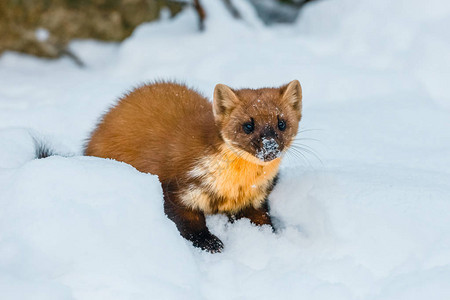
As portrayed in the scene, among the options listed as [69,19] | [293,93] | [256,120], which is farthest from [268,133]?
[69,19]

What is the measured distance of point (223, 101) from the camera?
9.59 ft

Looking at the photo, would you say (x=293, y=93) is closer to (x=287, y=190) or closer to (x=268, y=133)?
(x=268, y=133)

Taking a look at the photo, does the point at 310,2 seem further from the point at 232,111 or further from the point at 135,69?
the point at 232,111

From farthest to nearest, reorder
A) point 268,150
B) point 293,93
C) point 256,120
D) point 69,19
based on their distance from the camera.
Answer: point 69,19 < point 293,93 < point 256,120 < point 268,150

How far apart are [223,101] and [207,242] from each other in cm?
77

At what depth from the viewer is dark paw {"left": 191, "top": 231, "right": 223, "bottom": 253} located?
2723mm

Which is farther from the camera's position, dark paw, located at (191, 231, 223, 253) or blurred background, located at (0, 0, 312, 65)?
blurred background, located at (0, 0, 312, 65)

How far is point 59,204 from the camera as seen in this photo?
2.19 m

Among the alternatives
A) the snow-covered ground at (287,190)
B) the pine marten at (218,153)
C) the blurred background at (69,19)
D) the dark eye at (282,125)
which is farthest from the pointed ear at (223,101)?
the blurred background at (69,19)

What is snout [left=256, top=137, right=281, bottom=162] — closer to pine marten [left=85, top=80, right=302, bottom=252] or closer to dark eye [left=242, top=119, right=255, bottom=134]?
pine marten [left=85, top=80, right=302, bottom=252]

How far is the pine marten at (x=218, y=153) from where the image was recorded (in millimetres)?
2812

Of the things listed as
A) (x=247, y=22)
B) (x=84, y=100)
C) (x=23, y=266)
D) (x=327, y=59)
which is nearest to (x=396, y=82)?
(x=327, y=59)

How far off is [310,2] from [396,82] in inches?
94.8

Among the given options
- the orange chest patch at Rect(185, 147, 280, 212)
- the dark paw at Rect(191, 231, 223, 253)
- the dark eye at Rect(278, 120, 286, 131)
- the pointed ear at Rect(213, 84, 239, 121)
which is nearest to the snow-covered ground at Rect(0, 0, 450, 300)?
the dark paw at Rect(191, 231, 223, 253)
